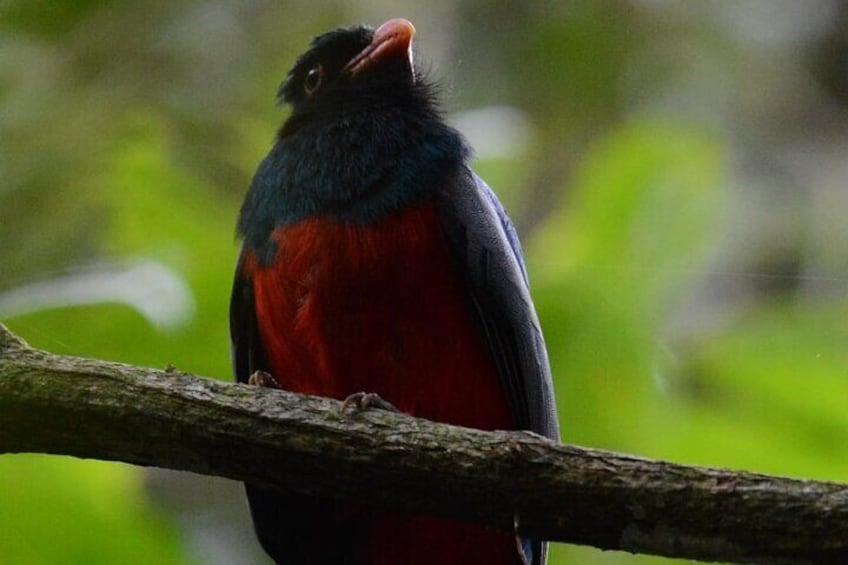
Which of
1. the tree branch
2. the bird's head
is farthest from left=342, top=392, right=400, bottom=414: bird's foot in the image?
the bird's head

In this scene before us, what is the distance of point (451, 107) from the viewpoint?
4035mm

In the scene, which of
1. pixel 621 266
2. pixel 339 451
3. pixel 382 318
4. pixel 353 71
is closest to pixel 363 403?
pixel 339 451

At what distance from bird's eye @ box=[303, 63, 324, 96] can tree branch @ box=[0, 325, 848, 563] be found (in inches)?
60.5

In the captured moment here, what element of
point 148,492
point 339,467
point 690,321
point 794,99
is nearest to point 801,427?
point 690,321

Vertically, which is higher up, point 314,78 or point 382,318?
point 314,78

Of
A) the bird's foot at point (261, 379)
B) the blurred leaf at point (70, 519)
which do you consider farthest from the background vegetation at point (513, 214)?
the bird's foot at point (261, 379)

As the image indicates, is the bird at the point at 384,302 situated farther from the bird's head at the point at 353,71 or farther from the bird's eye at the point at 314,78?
the bird's eye at the point at 314,78

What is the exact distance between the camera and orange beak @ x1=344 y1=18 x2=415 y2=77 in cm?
385

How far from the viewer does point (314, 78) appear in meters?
3.95

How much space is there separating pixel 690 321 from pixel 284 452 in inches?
60.3

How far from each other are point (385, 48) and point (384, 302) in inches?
34.0

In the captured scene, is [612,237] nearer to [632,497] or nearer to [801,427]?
[801,427]

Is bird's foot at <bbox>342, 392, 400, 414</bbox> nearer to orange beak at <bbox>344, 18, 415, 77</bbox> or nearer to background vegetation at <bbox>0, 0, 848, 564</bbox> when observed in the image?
background vegetation at <bbox>0, 0, 848, 564</bbox>

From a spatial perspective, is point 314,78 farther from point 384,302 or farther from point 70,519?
point 70,519
